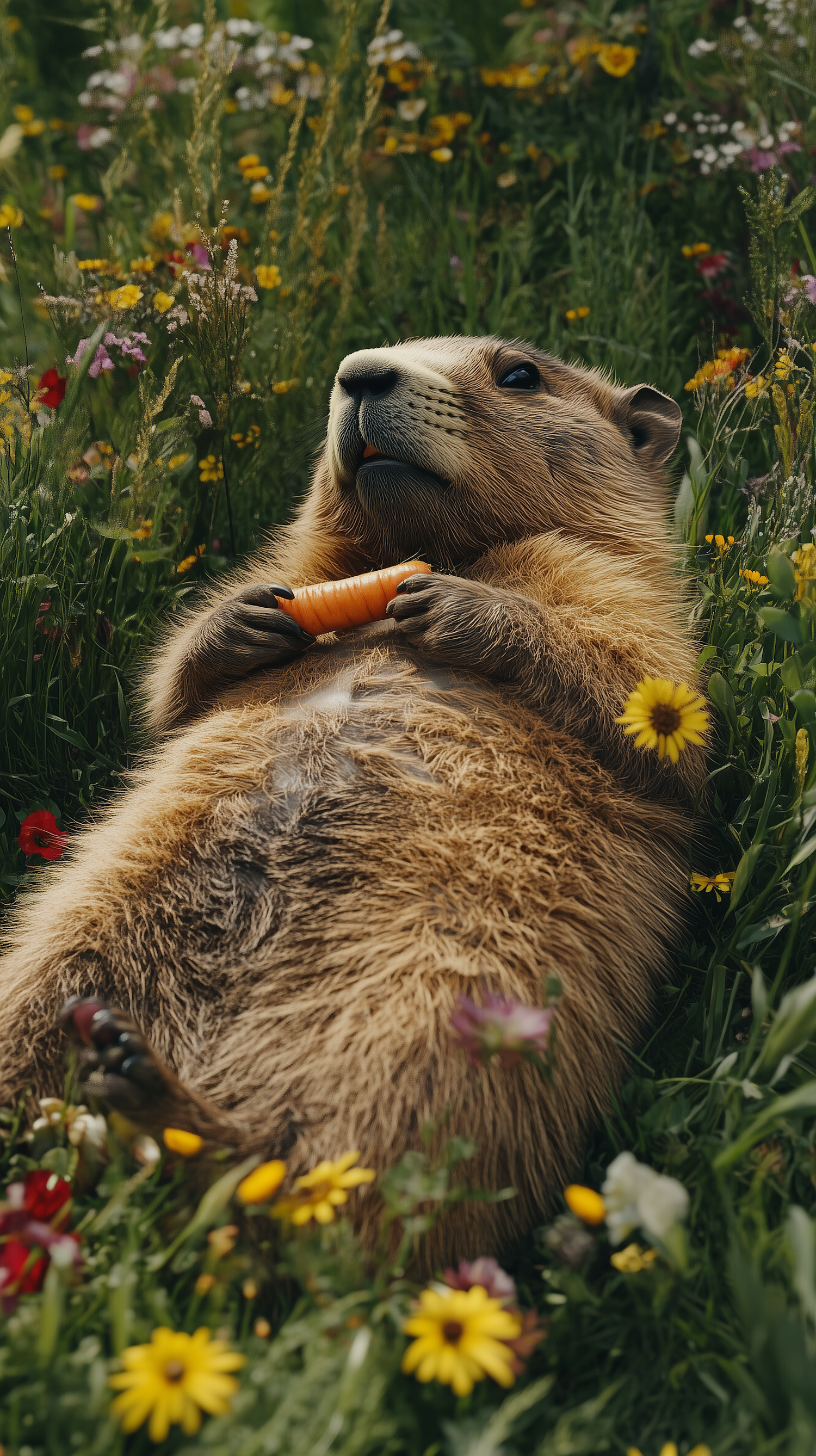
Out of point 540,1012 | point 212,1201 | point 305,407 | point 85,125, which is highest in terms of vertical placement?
point 85,125

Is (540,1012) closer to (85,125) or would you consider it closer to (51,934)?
(51,934)

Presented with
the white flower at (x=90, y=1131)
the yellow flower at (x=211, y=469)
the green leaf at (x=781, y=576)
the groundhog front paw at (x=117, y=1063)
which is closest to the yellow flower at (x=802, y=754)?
the green leaf at (x=781, y=576)

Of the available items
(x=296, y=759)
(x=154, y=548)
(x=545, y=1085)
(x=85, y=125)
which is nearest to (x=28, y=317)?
(x=85, y=125)

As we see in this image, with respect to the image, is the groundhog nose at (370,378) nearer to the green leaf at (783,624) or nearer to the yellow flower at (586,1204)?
the green leaf at (783,624)

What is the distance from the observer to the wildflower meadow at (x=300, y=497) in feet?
5.65

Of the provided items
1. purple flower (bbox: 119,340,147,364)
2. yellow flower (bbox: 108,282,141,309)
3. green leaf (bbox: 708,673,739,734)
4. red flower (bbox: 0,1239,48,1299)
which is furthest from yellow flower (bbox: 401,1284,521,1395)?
yellow flower (bbox: 108,282,141,309)

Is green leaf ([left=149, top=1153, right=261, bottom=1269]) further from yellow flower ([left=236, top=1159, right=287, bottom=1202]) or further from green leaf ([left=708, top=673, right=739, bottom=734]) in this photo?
green leaf ([left=708, top=673, right=739, bottom=734])

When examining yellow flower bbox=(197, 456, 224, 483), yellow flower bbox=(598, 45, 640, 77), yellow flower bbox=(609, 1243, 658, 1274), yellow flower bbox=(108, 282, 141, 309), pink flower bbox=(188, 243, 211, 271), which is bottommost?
yellow flower bbox=(609, 1243, 658, 1274)

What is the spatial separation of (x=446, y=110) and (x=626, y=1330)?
17.7 ft

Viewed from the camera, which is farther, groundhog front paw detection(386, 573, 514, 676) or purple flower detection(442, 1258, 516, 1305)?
groundhog front paw detection(386, 573, 514, 676)

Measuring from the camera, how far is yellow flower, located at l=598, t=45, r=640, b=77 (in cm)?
514

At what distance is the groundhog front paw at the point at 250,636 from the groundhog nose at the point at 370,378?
1.90ft

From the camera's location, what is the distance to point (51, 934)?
253cm

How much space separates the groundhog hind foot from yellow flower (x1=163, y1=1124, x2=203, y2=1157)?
57mm
